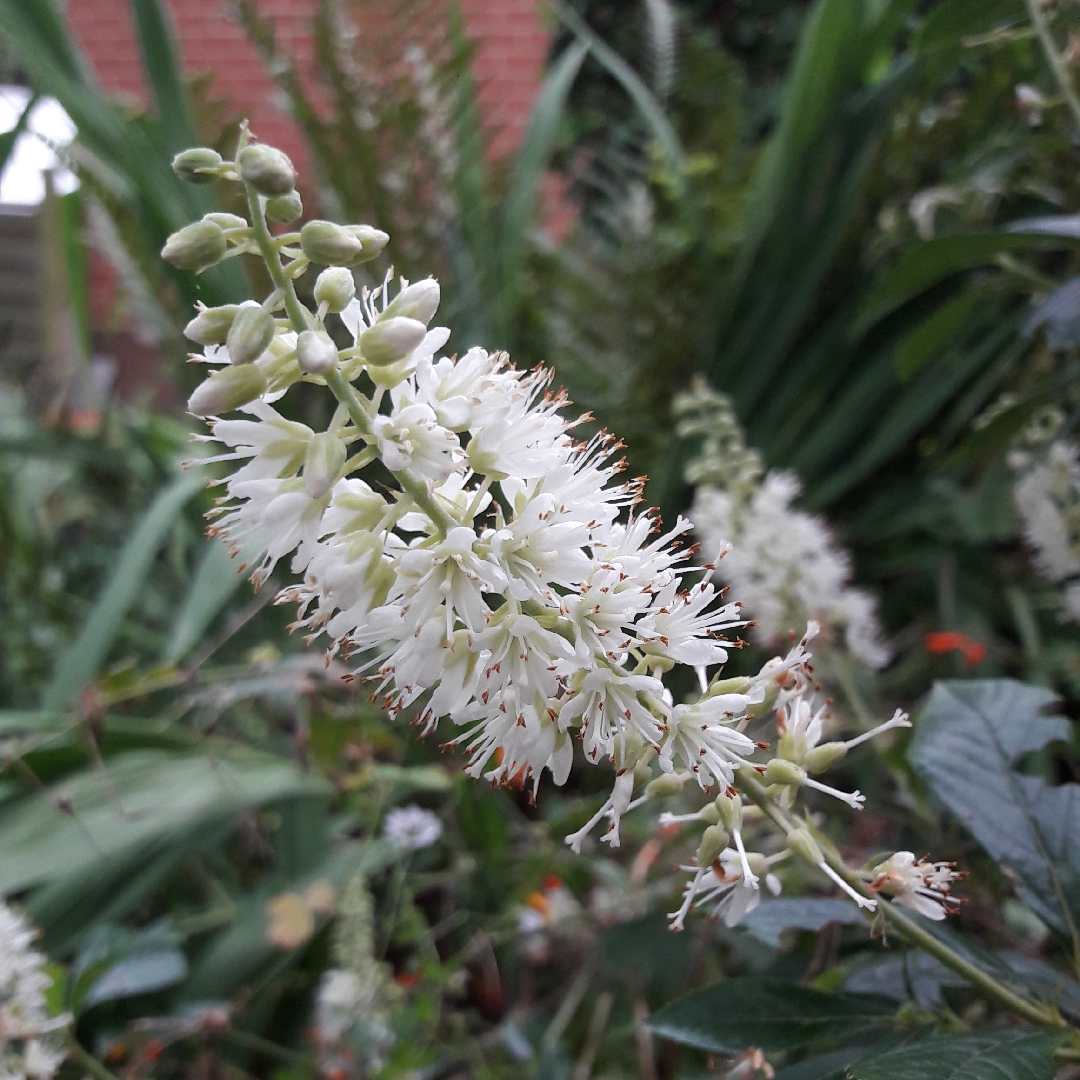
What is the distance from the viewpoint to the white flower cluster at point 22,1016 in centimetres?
56

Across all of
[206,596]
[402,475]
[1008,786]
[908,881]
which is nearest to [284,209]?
[402,475]

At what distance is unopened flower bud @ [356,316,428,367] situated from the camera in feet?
1.12

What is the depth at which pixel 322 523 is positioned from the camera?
1.17ft

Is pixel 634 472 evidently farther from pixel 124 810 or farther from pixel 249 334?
pixel 249 334

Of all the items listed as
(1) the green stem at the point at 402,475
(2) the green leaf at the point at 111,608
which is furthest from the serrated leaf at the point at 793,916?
(2) the green leaf at the point at 111,608

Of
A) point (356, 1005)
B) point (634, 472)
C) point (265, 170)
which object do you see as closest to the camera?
point (265, 170)

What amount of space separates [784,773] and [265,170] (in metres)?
0.33

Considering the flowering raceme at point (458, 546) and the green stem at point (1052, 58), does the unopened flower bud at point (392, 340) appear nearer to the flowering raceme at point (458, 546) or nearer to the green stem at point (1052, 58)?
the flowering raceme at point (458, 546)

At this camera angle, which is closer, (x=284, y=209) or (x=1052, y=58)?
(x=284, y=209)

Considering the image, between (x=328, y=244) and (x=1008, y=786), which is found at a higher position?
(x=328, y=244)

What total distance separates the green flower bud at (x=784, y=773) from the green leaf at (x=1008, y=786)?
17 cm

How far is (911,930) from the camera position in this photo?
1.21ft

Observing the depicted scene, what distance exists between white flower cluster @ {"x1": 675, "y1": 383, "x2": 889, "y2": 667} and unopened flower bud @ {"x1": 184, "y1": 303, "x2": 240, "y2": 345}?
0.52 meters

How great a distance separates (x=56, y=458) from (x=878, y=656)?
4.00 feet
